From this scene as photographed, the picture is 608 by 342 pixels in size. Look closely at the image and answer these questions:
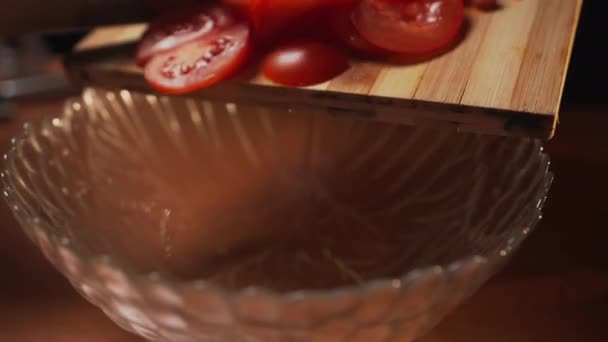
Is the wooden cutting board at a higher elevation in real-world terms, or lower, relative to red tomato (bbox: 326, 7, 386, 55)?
lower

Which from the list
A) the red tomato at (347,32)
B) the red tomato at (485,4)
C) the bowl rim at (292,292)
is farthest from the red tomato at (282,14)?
the bowl rim at (292,292)

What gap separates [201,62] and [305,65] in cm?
10

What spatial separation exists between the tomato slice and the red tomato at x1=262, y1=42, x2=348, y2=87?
0.03 meters

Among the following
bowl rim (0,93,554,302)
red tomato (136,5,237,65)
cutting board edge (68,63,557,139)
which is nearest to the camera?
bowl rim (0,93,554,302)

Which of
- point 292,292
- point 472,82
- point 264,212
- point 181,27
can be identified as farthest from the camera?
point 264,212

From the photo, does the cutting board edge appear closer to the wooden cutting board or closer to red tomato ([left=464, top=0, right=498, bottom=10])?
the wooden cutting board

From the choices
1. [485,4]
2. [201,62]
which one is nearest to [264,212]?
[201,62]

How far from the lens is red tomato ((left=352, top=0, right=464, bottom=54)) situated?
57 centimetres

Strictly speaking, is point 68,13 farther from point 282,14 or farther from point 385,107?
point 385,107

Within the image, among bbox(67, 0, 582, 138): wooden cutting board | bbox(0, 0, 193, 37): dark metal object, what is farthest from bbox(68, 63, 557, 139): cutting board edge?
bbox(0, 0, 193, 37): dark metal object

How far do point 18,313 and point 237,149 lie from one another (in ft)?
0.96

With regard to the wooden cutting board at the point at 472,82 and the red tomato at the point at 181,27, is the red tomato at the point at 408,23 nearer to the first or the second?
the wooden cutting board at the point at 472,82

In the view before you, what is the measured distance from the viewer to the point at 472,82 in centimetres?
54

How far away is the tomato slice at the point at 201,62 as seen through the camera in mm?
580
